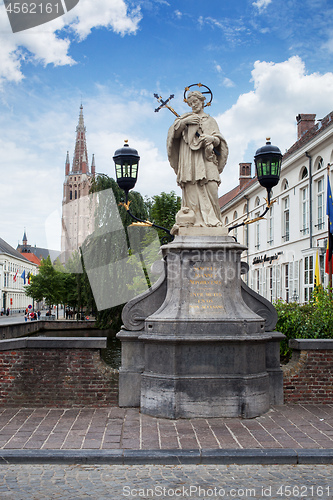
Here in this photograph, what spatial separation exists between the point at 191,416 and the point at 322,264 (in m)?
20.3

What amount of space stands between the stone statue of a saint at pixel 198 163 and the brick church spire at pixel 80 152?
118847mm

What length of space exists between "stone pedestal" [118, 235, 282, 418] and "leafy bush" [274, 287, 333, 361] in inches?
81.1

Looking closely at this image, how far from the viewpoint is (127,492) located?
471cm

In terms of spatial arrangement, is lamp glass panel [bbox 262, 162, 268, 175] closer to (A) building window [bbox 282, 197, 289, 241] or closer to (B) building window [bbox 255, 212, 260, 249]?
(A) building window [bbox 282, 197, 289, 241]

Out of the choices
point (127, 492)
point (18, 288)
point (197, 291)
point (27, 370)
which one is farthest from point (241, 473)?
point (18, 288)

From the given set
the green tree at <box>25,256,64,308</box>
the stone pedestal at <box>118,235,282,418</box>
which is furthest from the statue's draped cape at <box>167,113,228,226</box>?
the green tree at <box>25,256,64,308</box>

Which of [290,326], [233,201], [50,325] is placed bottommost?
[50,325]

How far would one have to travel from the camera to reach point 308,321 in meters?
10.3

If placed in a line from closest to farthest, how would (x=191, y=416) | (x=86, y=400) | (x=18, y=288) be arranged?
(x=191, y=416)
(x=86, y=400)
(x=18, y=288)

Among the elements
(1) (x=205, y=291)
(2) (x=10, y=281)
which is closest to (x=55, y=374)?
(1) (x=205, y=291)

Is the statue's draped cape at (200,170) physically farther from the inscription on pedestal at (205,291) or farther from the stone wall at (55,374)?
the stone wall at (55,374)

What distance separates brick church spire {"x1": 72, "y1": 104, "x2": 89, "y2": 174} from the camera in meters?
126

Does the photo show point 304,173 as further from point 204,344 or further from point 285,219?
point 204,344

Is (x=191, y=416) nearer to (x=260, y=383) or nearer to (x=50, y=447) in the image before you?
(x=260, y=383)
